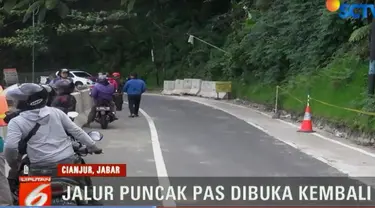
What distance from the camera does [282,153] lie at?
1302 centimetres

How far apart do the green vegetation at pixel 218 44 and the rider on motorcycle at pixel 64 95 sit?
7.55 metres

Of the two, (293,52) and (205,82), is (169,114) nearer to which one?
(293,52)

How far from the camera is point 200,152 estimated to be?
506 inches

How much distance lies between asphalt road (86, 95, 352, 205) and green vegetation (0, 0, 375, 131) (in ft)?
10.3

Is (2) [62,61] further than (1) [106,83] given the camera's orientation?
Yes

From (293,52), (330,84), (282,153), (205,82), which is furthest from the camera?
(205,82)

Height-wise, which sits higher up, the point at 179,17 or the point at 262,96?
the point at 179,17

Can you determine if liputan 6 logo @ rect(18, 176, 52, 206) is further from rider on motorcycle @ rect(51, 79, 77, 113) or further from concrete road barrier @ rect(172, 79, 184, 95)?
concrete road barrier @ rect(172, 79, 184, 95)

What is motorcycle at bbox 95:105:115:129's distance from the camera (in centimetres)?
1752

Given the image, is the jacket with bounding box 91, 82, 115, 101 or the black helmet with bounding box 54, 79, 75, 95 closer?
the black helmet with bounding box 54, 79, 75, 95

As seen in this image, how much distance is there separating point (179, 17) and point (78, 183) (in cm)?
4591

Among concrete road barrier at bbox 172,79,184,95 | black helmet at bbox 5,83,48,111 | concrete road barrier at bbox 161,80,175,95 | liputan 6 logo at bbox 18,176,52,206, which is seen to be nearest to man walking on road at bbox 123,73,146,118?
black helmet at bbox 5,83,48,111

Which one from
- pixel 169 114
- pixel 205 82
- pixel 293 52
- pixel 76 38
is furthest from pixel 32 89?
pixel 76 38

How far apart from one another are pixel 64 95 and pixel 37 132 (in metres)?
7.01
